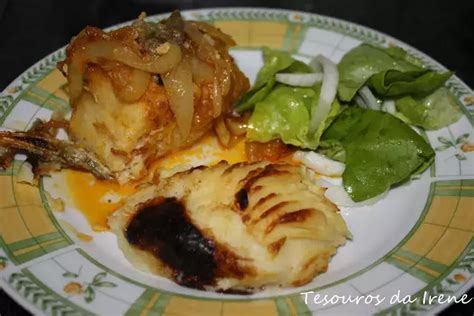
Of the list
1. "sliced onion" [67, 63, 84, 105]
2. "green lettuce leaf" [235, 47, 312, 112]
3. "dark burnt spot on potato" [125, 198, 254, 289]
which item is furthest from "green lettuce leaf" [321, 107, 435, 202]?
"sliced onion" [67, 63, 84, 105]

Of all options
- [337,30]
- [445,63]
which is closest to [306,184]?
[337,30]

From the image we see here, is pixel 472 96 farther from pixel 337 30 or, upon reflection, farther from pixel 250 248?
pixel 250 248

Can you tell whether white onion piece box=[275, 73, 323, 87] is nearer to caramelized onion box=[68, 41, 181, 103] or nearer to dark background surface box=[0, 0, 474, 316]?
caramelized onion box=[68, 41, 181, 103]

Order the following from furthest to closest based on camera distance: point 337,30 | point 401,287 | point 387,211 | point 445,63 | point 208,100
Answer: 1. point 445,63
2. point 337,30
3. point 208,100
4. point 387,211
5. point 401,287

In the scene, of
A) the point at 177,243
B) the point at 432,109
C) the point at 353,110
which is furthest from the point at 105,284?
the point at 432,109

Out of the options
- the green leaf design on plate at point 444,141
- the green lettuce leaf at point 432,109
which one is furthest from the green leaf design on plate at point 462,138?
the green lettuce leaf at point 432,109

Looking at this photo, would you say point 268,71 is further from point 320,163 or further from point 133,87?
point 133,87
